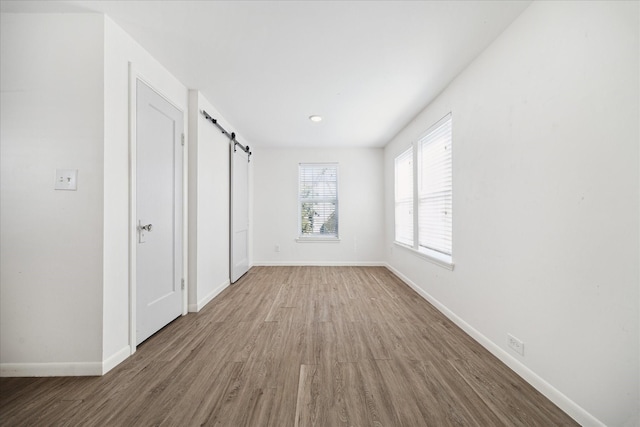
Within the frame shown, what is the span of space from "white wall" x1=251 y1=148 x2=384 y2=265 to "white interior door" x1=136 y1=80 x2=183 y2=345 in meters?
2.67

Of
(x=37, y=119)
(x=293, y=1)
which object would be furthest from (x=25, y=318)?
(x=293, y=1)

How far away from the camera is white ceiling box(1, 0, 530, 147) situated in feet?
5.63

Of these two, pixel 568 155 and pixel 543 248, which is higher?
pixel 568 155

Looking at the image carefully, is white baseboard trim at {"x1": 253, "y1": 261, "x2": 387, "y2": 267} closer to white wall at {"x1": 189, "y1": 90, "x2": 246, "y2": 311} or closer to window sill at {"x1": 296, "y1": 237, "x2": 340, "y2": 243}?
window sill at {"x1": 296, "y1": 237, "x2": 340, "y2": 243}

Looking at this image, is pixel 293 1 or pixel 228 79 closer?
pixel 293 1

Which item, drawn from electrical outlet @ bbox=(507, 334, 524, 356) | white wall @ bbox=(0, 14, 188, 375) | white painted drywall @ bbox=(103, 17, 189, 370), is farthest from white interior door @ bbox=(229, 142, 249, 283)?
electrical outlet @ bbox=(507, 334, 524, 356)

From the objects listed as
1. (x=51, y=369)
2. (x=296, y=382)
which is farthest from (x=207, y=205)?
(x=296, y=382)

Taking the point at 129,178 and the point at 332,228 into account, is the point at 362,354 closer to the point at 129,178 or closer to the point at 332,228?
the point at 129,178

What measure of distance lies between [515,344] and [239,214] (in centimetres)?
388

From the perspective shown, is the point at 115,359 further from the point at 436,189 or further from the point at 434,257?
the point at 436,189

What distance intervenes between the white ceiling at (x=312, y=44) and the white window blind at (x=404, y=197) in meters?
1.05

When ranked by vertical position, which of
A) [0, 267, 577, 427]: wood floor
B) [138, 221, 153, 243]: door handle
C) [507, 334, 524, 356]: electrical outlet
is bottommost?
[0, 267, 577, 427]: wood floor

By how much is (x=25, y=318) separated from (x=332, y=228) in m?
4.35

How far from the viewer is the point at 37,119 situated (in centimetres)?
176
